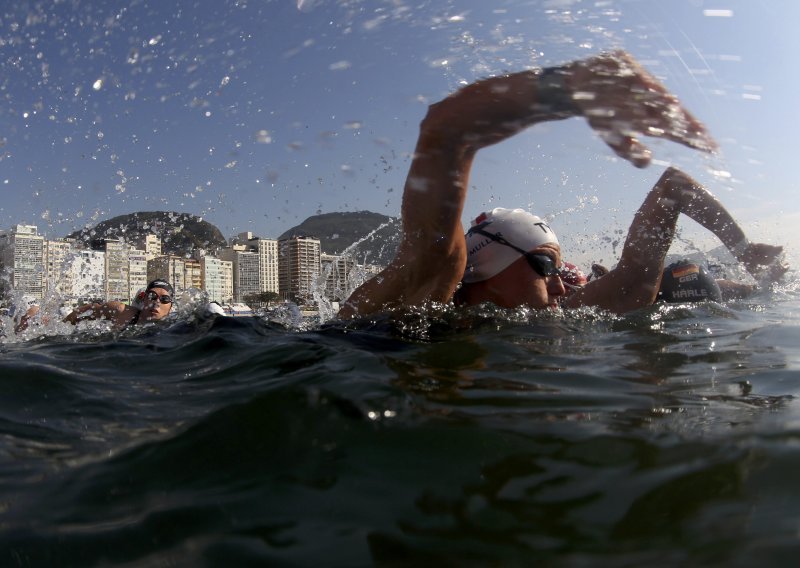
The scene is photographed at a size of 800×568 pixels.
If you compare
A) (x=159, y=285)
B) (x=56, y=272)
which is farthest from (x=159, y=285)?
(x=56, y=272)

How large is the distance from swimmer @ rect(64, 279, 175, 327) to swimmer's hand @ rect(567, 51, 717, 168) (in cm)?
700

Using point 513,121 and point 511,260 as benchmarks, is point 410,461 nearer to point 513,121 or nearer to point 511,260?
point 513,121

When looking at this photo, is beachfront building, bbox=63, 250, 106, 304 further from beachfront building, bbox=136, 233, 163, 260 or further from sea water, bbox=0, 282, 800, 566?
sea water, bbox=0, 282, 800, 566

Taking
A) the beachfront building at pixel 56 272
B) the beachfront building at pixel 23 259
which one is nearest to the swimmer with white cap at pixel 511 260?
the beachfront building at pixel 56 272

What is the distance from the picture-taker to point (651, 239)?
437 centimetres

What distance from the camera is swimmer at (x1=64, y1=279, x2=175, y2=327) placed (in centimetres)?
805

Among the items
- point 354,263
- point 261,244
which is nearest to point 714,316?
point 354,263

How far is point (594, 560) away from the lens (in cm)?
94

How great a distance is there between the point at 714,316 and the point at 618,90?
3612 millimetres

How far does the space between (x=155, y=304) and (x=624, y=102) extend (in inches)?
295

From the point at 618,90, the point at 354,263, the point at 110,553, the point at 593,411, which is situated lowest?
the point at 110,553

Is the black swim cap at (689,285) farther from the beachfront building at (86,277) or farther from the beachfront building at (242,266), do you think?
the beachfront building at (242,266)

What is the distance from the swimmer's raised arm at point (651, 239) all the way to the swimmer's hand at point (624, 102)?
2.01m

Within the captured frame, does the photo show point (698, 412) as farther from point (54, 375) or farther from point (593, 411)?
point (54, 375)
